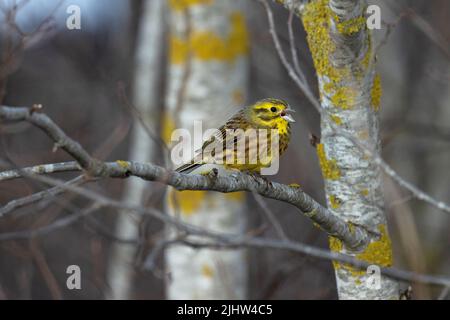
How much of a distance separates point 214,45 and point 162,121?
327 cm

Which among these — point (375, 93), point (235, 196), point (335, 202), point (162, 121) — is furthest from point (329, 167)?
point (162, 121)

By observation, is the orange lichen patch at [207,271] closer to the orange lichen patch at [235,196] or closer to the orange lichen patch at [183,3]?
the orange lichen patch at [235,196]

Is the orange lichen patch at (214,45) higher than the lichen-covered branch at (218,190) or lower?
higher

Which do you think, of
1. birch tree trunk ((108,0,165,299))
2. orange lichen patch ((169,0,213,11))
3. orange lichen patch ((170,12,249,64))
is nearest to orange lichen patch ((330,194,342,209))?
orange lichen patch ((170,12,249,64))

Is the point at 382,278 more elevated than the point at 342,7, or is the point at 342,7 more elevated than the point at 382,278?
the point at 342,7

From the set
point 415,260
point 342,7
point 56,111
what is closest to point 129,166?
point 415,260

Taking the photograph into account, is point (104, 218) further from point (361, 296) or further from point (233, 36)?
point (361, 296)

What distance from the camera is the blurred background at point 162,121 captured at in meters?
7.52

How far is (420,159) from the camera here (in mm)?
10930

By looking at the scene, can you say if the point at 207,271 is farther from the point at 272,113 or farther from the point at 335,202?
the point at 335,202

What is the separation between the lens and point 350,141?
3.46 m

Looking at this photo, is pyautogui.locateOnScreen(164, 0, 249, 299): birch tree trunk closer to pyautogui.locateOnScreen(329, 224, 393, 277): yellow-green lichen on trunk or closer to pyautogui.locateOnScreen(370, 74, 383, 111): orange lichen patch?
pyautogui.locateOnScreen(329, 224, 393, 277): yellow-green lichen on trunk

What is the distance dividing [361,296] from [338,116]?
94 cm

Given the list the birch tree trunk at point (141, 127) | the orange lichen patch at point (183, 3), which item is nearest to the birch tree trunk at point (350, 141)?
the orange lichen patch at point (183, 3)
